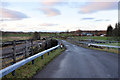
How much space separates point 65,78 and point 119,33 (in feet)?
215

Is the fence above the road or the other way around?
above

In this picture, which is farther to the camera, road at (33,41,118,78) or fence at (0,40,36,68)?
fence at (0,40,36,68)

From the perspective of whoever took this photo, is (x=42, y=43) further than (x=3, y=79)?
Yes

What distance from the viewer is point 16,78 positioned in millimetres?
5625

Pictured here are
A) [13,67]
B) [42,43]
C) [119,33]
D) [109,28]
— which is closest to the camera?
[13,67]

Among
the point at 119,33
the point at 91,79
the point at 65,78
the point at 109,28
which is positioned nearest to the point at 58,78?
the point at 65,78

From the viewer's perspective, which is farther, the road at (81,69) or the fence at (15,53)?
the fence at (15,53)

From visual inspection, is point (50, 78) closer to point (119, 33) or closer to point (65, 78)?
point (65, 78)

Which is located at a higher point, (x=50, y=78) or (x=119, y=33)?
(x=119, y=33)

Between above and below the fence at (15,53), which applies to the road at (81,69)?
below

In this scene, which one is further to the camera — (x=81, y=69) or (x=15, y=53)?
(x=81, y=69)

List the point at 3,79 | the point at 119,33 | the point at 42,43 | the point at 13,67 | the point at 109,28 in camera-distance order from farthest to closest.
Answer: the point at 109,28 → the point at 119,33 → the point at 42,43 → the point at 13,67 → the point at 3,79

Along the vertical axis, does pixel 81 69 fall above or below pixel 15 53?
below

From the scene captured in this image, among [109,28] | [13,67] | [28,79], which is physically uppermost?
[109,28]
